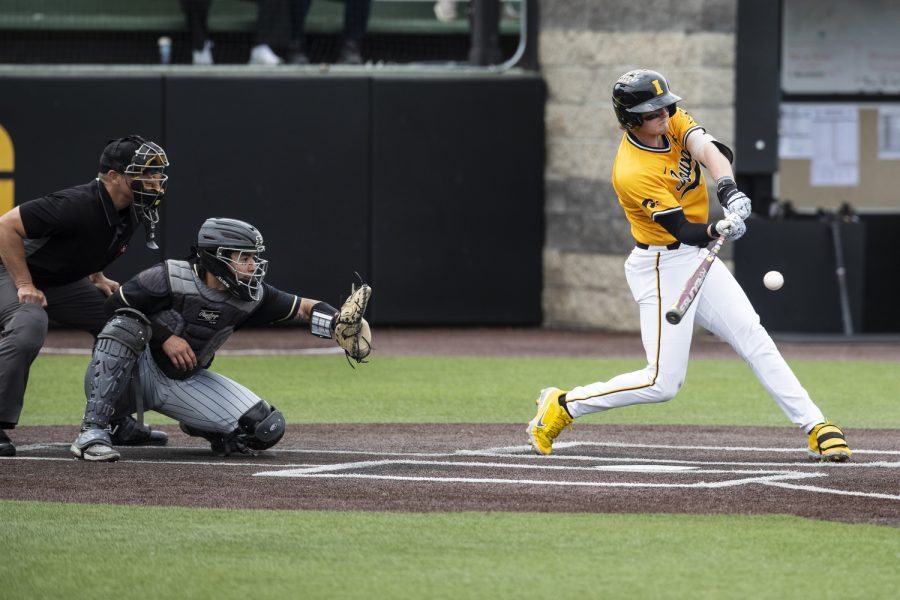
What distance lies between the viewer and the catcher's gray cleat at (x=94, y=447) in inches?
293

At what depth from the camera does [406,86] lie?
47.9 ft

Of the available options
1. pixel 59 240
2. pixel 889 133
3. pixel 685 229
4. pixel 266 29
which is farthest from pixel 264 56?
pixel 685 229

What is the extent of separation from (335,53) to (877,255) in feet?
18.2

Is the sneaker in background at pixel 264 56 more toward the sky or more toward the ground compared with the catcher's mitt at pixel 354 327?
more toward the sky

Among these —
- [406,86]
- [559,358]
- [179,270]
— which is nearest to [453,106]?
[406,86]

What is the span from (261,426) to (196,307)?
661 mm

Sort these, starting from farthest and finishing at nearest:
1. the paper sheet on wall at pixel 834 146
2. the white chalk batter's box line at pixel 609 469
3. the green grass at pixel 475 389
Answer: the paper sheet on wall at pixel 834 146 → the green grass at pixel 475 389 → the white chalk batter's box line at pixel 609 469

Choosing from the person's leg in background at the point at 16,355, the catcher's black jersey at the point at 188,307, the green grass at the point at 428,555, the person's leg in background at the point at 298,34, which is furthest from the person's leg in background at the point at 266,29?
the green grass at the point at 428,555

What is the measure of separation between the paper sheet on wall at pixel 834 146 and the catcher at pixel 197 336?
8644 millimetres

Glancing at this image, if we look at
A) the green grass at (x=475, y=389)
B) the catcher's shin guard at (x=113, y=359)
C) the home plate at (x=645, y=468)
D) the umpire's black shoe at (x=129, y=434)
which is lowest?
the green grass at (x=475, y=389)

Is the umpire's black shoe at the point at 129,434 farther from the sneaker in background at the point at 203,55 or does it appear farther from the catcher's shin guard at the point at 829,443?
the sneaker in background at the point at 203,55

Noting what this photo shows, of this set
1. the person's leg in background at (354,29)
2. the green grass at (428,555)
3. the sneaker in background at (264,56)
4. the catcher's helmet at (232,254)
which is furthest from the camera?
the person's leg in background at (354,29)

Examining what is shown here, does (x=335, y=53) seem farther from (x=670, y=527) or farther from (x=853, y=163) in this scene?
(x=670, y=527)

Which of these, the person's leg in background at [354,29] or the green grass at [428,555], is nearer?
the green grass at [428,555]
